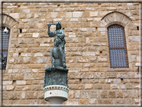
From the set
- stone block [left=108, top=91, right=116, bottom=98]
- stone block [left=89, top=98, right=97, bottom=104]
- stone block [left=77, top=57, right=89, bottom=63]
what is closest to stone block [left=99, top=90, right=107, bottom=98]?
stone block [left=108, top=91, right=116, bottom=98]

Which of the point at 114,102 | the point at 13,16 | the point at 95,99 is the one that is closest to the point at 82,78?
the point at 95,99

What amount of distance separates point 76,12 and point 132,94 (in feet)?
13.3

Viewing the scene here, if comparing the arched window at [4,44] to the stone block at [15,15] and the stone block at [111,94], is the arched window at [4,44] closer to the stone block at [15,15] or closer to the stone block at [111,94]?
the stone block at [15,15]

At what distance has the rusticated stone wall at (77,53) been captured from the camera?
832 centimetres

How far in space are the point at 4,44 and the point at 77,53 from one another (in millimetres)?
3112

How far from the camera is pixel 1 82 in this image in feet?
28.2

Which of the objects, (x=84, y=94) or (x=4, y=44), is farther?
(x=4, y=44)

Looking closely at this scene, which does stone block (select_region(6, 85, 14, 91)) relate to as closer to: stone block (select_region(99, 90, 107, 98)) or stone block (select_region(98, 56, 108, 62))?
stone block (select_region(99, 90, 107, 98))

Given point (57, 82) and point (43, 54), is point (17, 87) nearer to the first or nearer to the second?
point (43, 54)

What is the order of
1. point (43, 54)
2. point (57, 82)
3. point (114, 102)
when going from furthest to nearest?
point (43, 54) → point (114, 102) → point (57, 82)

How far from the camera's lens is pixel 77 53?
349 inches

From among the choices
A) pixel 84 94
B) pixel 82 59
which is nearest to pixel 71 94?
pixel 84 94

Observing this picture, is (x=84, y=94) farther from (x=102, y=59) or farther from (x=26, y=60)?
(x=26, y=60)

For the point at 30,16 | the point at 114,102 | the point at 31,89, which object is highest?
the point at 30,16
